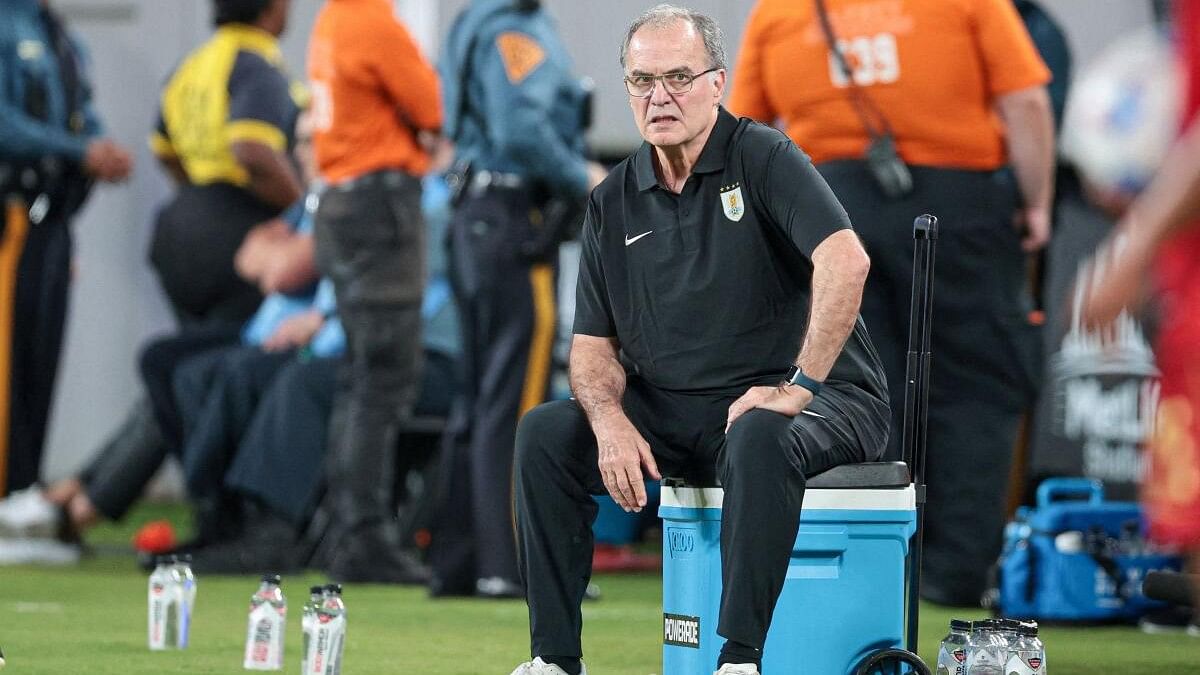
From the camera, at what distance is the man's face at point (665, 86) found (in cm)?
359

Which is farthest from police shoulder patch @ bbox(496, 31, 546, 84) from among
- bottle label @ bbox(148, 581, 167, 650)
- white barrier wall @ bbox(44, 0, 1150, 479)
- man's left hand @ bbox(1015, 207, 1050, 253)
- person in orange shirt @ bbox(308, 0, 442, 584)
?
white barrier wall @ bbox(44, 0, 1150, 479)

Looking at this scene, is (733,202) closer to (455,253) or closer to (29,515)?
(455,253)

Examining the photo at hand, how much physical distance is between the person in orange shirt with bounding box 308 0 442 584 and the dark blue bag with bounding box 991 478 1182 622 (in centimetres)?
195

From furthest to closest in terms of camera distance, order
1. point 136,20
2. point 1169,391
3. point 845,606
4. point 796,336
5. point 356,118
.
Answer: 1. point 136,20
2. point 356,118
3. point 796,336
4. point 845,606
5. point 1169,391

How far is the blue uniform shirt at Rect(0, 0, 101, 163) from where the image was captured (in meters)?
7.32

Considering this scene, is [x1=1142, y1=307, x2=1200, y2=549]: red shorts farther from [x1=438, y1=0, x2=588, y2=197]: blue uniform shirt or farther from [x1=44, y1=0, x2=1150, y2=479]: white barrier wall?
[x1=44, y1=0, x2=1150, y2=479]: white barrier wall

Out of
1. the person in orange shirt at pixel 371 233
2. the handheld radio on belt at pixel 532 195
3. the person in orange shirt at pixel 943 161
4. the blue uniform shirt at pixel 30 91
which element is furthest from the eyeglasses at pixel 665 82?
the blue uniform shirt at pixel 30 91

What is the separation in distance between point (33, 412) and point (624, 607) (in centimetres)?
286

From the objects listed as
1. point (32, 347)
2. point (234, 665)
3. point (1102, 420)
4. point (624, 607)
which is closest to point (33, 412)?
point (32, 347)

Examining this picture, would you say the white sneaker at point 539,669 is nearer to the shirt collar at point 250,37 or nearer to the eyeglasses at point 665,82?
the eyeglasses at point 665,82

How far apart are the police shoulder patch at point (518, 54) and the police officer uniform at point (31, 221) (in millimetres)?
2355

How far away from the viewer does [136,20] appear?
11305 mm

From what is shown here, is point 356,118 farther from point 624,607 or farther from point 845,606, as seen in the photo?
point 845,606

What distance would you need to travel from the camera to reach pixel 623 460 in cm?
345
